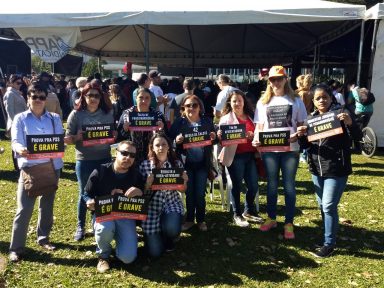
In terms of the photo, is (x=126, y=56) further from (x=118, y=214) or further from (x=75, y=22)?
(x=118, y=214)

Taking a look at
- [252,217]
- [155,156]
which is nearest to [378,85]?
[252,217]

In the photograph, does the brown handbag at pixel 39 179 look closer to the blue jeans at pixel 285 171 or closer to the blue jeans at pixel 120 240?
the blue jeans at pixel 120 240

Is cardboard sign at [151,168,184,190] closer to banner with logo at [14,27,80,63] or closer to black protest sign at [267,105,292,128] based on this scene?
black protest sign at [267,105,292,128]

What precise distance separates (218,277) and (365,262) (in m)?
1.67

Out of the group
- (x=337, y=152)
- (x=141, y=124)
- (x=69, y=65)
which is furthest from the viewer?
(x=69, y=65)

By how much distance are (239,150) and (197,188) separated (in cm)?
74

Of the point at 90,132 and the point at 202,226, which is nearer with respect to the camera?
the point at 90,132

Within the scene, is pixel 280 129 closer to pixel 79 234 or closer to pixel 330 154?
pixel 330 154

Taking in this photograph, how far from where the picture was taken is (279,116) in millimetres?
4879

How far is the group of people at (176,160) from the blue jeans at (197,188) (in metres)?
0.01

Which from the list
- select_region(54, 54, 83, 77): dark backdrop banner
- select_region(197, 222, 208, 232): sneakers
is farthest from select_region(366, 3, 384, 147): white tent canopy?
select_region(54, 54, 83, 77): dark backdrop banner

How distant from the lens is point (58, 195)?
695cm

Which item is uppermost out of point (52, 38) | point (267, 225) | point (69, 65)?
point (69, 65)

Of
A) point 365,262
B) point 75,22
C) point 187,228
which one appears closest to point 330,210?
point 365,262
